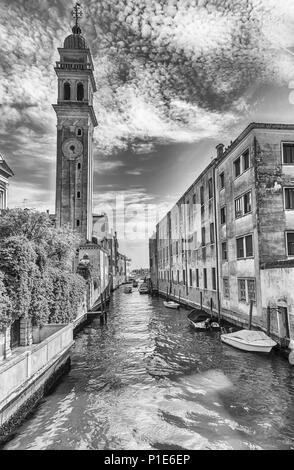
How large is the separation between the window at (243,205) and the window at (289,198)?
191 cm

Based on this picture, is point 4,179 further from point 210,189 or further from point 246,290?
point 246,290

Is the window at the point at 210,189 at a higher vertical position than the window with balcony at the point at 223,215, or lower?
higher

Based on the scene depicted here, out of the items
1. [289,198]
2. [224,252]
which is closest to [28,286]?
[289,198]

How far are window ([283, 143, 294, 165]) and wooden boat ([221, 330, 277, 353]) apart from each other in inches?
378

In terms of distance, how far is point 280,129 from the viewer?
17.6m

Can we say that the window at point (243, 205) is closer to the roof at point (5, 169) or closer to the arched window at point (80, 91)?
the roof at point (5, 169)

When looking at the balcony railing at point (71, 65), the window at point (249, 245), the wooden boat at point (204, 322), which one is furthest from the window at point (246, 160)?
the balcony railing at point (71, 65)

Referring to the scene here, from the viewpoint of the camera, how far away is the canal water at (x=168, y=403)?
8.17 m

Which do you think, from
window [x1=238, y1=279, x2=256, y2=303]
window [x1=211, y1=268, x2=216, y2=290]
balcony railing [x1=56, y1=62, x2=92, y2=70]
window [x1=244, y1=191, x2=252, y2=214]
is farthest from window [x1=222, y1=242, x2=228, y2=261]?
balcony railing [x1=56, y1=62, x2=92, y2=70]

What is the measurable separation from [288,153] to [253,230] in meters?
4.90

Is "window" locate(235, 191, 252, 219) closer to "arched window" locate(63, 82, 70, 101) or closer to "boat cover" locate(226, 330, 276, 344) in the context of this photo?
"boat cover" locate(226, 330, 276, 344)

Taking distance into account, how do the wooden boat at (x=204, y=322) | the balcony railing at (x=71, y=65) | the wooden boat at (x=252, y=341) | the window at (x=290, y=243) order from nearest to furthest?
1. the wooden boat at (x=252, y=341)
2. the window at (x=290, y=243)
3. the wooden boat at (x=204, y=322)
4. the balcony railing at (x=71, y=65)

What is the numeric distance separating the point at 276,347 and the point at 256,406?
18.9 feet
